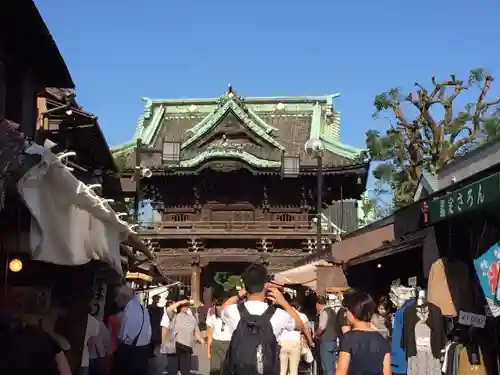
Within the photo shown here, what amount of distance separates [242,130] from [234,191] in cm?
326

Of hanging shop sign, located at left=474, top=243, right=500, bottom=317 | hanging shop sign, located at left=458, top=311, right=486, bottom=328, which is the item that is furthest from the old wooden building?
hanging shop sign, located at left=474, top=243, right=500, bottom=317

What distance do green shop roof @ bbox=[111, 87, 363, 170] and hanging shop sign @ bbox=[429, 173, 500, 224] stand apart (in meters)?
23.0

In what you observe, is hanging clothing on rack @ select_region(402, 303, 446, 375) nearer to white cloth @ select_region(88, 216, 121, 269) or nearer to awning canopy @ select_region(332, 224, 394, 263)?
awning canopy @ select_region(332, 224, 394, 263)

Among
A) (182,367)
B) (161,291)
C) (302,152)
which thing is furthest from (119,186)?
(302,152)

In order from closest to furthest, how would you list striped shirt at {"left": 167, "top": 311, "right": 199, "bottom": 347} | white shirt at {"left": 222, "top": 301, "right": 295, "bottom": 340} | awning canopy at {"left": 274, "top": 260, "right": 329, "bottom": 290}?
white shirt at {"left": 222, "top": 301, "right": 295, "bottom": 340} → striped shirt at {"left": 167, "top": 311, "right": 199, "bottom": 347} → awning canopy at {"left": 274, "top": 260, "right": 329, "bottom": 290}

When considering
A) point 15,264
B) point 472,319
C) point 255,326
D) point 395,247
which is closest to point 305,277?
point 395,247

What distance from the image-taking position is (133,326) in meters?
9.52

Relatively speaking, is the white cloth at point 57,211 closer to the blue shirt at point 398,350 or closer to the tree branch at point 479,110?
the blue shirt at point 398,350

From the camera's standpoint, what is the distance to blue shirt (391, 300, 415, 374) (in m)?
9.24

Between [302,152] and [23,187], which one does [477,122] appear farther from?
[23,187]

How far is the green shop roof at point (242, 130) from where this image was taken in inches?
1273

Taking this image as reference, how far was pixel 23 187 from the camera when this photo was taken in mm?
5340

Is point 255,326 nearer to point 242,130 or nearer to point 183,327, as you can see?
point 183,327

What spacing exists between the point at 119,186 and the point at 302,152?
43.2 feet
